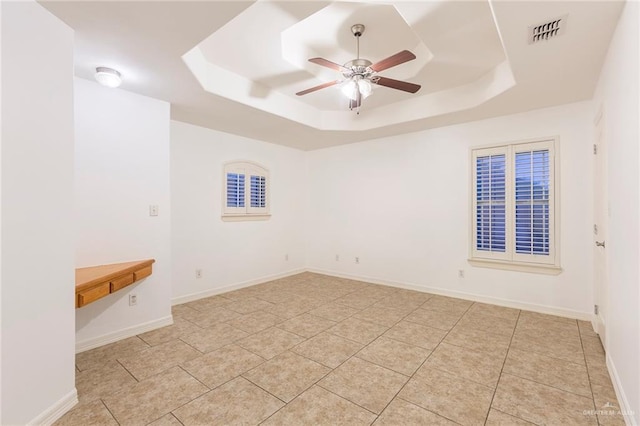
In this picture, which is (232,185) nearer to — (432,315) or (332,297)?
(332,297)

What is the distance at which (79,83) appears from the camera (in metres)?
2.71

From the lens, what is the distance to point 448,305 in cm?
392

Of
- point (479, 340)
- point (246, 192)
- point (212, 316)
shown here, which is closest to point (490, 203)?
point (479, 340)

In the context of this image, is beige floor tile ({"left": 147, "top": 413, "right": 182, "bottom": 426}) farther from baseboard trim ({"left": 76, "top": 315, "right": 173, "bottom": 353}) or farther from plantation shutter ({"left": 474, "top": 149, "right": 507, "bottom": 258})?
plantation shutter ({"left": 474, "top": 149, "right": 507, "bottom": 258})

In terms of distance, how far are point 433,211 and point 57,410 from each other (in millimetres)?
4568

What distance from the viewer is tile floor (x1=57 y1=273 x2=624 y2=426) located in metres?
1.84

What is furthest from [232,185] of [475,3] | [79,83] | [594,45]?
[594,45]

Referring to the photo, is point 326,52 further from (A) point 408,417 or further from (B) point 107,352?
(B) point 107,352

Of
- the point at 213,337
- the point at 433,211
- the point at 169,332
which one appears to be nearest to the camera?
the point at 213,337

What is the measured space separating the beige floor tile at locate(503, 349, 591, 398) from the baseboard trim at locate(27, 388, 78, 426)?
3.21 m

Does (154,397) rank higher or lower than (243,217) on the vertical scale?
lower

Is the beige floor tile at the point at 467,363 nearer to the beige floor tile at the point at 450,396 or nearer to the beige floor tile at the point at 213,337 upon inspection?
the beige floor tile at the point at 450,396

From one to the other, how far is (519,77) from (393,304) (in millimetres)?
3030

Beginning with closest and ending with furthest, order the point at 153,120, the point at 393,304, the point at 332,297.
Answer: the point at 153,120 < the point at 393,304 < the point at 332,297
